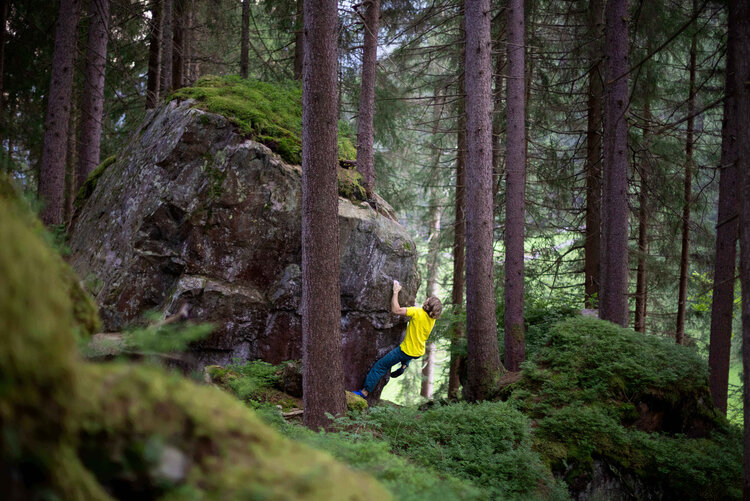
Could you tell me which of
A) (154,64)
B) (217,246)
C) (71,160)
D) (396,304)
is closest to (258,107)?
(217,246)

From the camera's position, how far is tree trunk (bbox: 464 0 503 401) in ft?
28.7

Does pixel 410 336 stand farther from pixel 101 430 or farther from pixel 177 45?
pixel 177 45

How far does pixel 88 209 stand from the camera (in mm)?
9359

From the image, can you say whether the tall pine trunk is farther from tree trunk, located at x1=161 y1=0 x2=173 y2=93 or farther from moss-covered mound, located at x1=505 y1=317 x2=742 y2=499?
moss-covered mound, located at x1=505 y1=317 x2=742 y2=499

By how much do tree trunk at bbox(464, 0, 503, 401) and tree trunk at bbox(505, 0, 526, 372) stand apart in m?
1.36

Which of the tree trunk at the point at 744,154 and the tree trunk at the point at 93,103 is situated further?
the tree trunk at the point at 93,103

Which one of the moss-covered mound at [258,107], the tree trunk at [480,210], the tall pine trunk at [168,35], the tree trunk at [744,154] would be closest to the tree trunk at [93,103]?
the tall pine trunk at [168,35]

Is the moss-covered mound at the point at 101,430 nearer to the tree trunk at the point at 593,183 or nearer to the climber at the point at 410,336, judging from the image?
the climber at the point at 410,336

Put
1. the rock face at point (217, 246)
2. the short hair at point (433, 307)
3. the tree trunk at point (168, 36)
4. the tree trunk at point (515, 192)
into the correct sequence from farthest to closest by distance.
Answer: the tree trunk at point (168, 36), the tree trunk at point (515, 192), the short hair at point (433, 307), the rock face at point (217, 246)

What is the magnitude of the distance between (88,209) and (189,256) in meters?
3.14

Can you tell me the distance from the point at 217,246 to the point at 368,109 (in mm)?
4575

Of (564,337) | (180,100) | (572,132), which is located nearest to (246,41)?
(180,100)

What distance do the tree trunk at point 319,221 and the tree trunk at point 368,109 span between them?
3920 millimetres

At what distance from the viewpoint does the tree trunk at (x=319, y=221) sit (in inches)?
229
